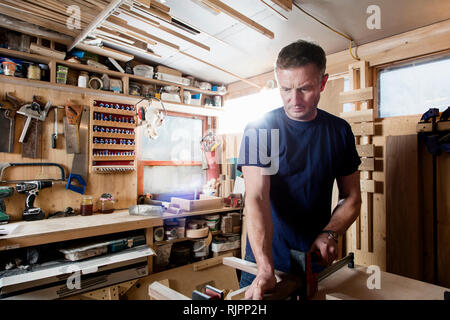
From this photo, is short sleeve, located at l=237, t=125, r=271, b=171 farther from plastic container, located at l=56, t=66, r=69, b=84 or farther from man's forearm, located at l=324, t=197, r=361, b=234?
plastic container, located at l=56, t=66, r=69, b=84

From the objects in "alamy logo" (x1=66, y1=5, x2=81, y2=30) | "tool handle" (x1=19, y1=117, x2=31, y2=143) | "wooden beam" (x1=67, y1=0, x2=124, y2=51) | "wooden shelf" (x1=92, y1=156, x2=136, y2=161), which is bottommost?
"wooden shelf" (x1=92, y1=156, x2=136, y2=161)

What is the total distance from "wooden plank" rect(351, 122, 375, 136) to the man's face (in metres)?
1.31

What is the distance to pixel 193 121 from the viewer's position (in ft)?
11.5

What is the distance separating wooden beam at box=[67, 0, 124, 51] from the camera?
162cm

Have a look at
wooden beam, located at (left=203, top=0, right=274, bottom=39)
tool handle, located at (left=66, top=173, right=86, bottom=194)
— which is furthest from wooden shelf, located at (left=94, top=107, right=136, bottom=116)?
wooden beam, located at (left=203, top=0, right=274, bottom=39)

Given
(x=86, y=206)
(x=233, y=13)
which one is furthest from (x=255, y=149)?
(x=86, y=206)

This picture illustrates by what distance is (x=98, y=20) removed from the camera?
70.7 inches

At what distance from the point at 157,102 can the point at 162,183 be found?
3.02 ft

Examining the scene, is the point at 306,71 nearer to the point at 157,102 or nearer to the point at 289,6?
the point at 289,6

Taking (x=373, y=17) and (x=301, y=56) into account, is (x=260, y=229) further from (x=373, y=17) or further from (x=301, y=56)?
(x=373, y=17)

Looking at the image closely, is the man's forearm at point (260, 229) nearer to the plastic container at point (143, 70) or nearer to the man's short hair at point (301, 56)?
the man's short hair at point (301, 56)

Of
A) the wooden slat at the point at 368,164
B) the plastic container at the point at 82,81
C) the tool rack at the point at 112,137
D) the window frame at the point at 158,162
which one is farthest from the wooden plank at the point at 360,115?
the plastic container at the point at 82,81

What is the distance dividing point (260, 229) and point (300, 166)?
339mm

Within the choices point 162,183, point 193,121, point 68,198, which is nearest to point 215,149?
point 193,121
